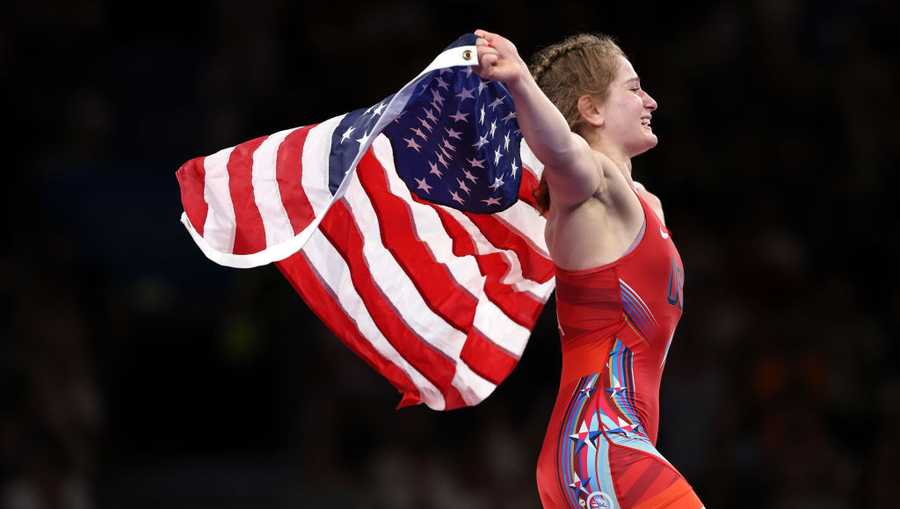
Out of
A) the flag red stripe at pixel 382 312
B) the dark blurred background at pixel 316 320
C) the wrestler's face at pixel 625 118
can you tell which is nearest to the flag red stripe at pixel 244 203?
the flag red stripe at pixel 382 312

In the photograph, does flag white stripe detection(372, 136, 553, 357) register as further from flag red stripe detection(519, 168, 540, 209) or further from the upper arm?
the upper arm

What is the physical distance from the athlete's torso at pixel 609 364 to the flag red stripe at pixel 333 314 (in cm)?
67

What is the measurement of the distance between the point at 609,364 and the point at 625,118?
1.98ft

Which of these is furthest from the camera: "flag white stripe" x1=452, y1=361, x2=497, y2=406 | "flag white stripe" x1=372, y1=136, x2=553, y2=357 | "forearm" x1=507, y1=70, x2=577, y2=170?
"flag white stripe" x1=452, y1=361, x2=497, y2=406

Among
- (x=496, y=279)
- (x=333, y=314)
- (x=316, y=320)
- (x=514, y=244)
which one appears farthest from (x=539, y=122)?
(x=316, y=320)

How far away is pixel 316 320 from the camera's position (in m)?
7.29

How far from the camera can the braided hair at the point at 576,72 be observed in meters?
3.04

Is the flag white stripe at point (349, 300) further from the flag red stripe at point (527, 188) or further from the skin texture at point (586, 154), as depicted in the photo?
the skin texture at point (586, 154)

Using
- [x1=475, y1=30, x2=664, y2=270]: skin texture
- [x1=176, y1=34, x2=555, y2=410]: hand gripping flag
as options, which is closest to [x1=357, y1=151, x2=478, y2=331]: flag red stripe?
[x1=176, y1=34, x2=555, y2=410]: hand gripping flag

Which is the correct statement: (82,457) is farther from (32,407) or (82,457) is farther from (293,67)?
(293,67)

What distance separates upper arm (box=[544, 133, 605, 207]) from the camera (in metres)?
2.65

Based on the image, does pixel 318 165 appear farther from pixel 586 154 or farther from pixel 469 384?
pixel 469 384

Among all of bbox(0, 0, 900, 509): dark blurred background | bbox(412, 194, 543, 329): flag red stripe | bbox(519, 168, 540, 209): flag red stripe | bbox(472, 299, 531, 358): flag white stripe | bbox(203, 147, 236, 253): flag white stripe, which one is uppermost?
bbox(203, 147, 236, 253): flag white stripe

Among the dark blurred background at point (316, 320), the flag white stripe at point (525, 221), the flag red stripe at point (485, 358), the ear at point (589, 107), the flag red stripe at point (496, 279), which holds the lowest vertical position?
the dark blurred background at point (316, 320)
